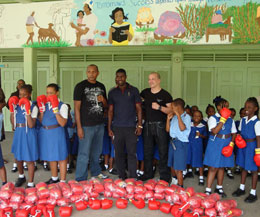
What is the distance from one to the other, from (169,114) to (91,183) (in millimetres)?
1307

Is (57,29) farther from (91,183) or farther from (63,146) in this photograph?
(91,183)

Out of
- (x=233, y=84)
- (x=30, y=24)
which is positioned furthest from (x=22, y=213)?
(x=233, y=84)

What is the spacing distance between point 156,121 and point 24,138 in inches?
69.5

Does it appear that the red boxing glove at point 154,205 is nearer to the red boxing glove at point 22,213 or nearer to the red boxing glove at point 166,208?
the red boxing glove at point 166,208

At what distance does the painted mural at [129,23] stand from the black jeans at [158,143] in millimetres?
1701

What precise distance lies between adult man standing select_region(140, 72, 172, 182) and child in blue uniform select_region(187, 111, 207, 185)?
44 centimetres

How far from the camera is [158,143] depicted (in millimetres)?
3529

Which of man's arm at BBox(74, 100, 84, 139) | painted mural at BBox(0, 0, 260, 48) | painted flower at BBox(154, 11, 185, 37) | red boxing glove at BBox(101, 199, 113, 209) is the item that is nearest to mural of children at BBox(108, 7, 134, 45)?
painted mural at BBox(0, 0, 260, 48)

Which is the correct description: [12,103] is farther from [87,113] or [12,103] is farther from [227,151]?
[227,151]

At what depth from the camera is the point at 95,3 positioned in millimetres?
4680

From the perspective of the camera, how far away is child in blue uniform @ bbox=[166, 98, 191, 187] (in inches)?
127

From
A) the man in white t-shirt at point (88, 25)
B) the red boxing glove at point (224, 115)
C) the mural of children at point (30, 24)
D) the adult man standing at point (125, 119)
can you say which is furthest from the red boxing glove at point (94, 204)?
the mural of children at point (30, 24)

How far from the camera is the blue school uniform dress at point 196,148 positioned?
3741 millimetres

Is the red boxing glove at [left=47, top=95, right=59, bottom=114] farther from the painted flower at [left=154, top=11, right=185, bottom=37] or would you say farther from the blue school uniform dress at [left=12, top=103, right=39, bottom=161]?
the painted flower at [left=154, top=11, right=185, bottom=37]
